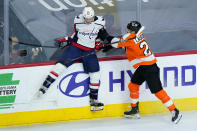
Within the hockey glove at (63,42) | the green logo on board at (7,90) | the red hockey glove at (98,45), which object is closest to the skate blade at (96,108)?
the red hockey glove at (98,45)

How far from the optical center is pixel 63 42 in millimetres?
4258

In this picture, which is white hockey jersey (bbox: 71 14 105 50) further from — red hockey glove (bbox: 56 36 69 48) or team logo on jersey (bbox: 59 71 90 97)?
team logo on jersey (bbox: 59 71 90 97)

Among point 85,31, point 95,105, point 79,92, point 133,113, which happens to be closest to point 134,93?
point 133,113

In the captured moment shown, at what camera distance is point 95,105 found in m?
4.18

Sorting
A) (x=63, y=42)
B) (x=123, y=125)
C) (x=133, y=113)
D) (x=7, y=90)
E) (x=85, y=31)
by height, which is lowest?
(x=123, y=125)

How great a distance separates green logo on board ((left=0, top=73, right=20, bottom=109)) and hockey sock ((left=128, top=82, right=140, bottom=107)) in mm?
1292

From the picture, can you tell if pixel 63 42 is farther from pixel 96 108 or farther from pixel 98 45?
pixel 96 108

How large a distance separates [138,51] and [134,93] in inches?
20.0

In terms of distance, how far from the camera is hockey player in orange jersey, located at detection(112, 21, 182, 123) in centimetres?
393

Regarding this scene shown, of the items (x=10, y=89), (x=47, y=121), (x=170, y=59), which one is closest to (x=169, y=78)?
(x=170, y=59)

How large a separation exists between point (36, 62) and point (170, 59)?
5.28ft

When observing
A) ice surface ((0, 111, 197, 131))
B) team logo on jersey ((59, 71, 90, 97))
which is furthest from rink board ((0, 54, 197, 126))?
ice surface ((0, 111, 197, 131))

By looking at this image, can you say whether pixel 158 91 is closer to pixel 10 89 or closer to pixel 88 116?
pixel 88 116

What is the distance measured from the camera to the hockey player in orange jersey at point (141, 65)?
393cm
